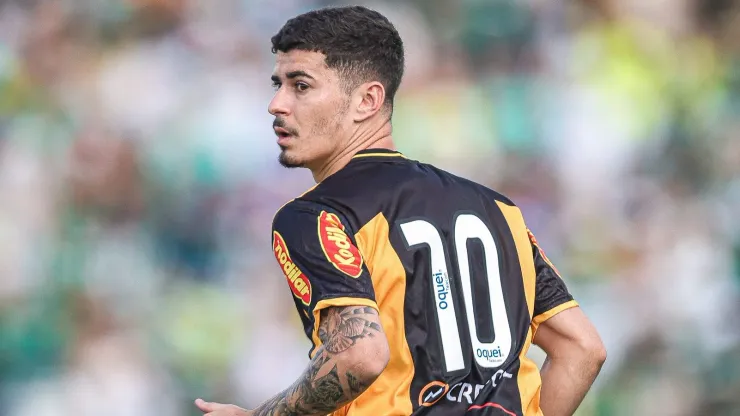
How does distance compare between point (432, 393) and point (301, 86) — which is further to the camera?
point (301, 86)

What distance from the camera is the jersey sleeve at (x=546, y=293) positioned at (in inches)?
125

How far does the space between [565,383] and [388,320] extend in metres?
0.82

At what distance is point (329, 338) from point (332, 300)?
0.31ft

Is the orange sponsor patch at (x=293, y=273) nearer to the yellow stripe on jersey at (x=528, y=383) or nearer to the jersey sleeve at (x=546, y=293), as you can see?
the yellow stripe on jersey at (x=528, y=383)

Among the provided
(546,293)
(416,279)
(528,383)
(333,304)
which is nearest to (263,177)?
(546,293)

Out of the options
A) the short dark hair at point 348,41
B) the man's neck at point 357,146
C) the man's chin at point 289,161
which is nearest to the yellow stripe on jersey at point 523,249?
the man's neck at point 357,146

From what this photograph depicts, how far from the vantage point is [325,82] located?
3.04m

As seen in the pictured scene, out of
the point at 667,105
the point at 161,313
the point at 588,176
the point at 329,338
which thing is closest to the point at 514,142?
the point at 588,176

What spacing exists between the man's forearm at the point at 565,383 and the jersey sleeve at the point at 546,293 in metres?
0.18

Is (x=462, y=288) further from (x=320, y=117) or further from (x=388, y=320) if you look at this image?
(x=320, y=117)

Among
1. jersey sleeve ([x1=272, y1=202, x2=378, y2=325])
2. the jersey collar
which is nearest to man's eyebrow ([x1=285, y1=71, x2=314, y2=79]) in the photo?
the jersey collar

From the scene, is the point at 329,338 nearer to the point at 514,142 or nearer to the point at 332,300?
the point at 332,300

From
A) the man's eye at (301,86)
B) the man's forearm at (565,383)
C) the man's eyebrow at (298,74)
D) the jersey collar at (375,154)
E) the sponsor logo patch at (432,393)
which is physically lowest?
the man's forearm at (565,383)

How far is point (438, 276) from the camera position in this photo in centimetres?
Answer: 280
